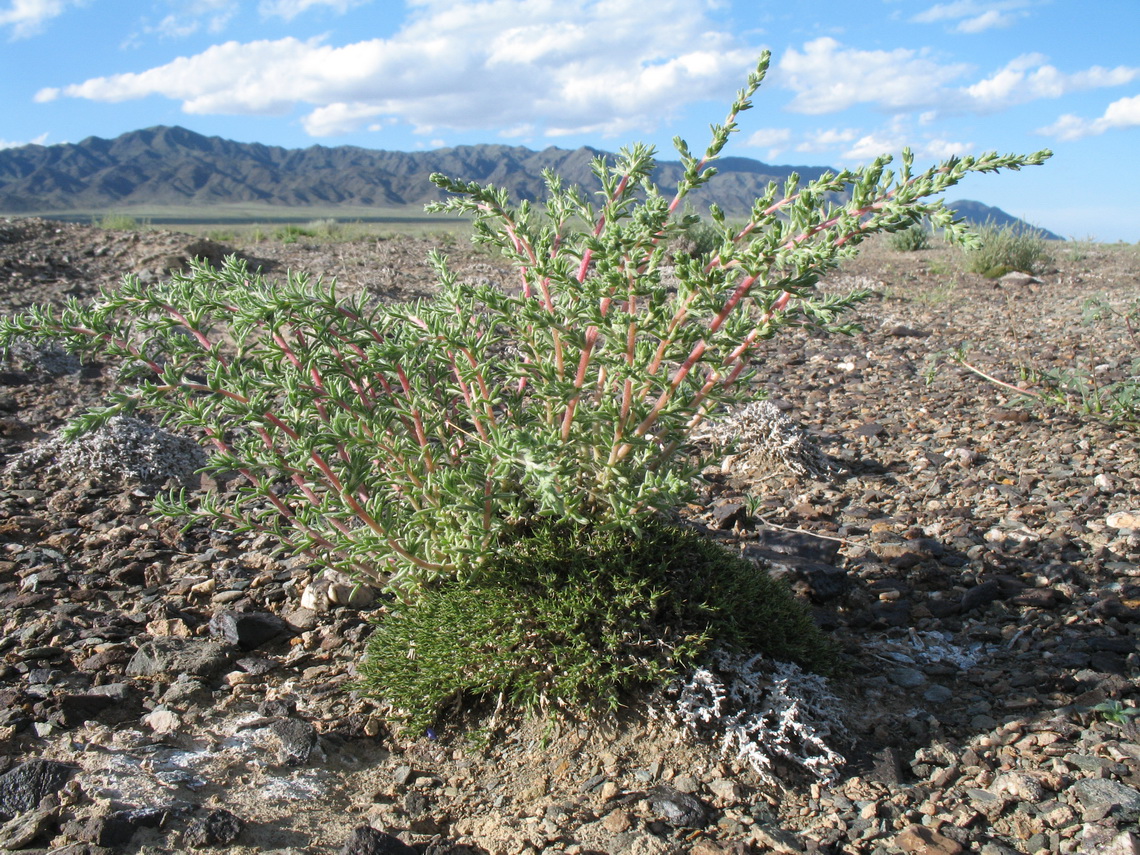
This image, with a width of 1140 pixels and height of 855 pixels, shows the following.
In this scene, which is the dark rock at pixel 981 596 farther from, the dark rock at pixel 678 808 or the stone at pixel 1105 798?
the dark rock at pixel 678 808

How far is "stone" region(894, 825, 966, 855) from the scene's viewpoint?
2.06 m

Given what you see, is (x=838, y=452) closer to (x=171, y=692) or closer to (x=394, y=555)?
(x=394, y=555)

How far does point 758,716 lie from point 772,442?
8.47ft

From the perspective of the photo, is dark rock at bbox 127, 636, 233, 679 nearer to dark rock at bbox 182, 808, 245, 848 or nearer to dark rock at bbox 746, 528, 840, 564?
dark rock at bbox 182, 808, 245, 848

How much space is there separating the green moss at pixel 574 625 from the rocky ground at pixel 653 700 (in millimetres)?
155

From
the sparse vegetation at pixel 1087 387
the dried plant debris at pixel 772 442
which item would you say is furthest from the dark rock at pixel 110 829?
the sparse vegetation at pixel 1087 387

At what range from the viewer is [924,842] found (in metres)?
2.08

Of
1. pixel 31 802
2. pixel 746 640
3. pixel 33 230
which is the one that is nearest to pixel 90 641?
pixel 31 802

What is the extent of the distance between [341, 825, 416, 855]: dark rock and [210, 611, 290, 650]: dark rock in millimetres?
1317

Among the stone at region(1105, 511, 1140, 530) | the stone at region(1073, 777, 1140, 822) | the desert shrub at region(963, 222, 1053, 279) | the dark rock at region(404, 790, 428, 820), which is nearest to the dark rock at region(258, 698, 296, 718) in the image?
the dark rock at region(404, 790, 428, 820)

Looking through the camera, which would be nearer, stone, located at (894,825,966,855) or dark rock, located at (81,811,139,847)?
dark rock, located at (81,811,139,847)

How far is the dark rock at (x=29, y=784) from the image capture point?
208 cm

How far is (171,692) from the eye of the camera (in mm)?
2791

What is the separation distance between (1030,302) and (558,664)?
9.37m
